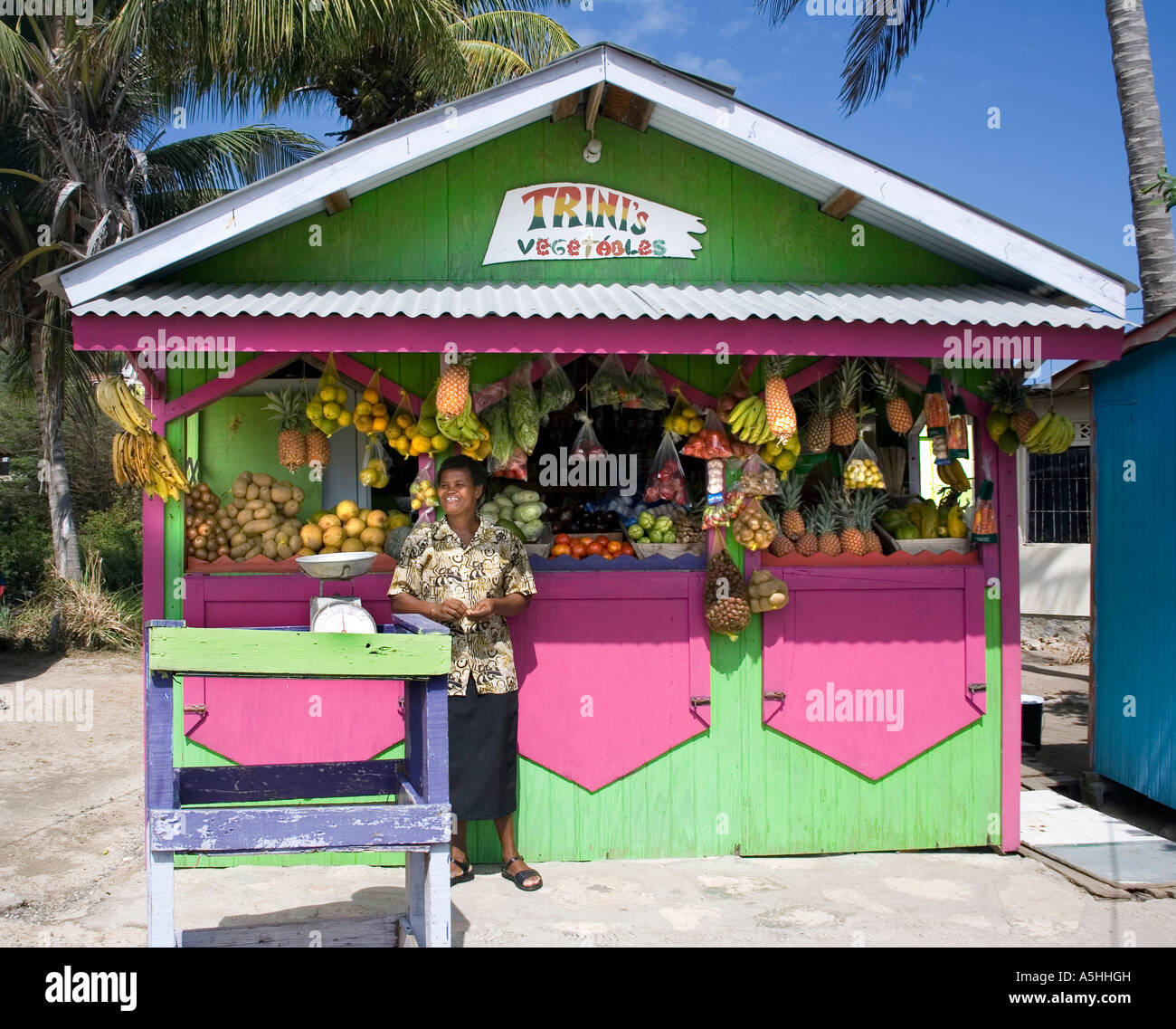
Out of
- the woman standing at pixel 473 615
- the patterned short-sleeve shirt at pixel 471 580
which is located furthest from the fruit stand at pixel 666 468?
the patterned short-sleeve shirt at pixel 471 580

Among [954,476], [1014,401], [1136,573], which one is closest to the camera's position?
[1014,401]

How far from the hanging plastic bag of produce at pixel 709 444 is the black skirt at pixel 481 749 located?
65.5 inches

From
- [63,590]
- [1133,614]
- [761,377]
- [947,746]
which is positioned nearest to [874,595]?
[947,746]

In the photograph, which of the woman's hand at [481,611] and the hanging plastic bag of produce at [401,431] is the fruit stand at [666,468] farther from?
the woman's hand at [481,611]

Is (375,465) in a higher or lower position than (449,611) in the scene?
higher

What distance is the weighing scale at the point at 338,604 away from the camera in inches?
153

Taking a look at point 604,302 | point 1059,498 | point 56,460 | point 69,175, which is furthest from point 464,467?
point 56,460

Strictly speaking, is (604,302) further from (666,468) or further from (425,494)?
(425,494)

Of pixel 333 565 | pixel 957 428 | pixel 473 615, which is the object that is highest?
pixel 957 428

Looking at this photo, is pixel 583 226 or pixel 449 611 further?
pixel 583 226

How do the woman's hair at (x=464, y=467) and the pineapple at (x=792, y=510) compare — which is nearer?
the woman's hair at (x=464, y=467)

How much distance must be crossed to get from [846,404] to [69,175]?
503 inches

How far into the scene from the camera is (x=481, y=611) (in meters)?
4.97

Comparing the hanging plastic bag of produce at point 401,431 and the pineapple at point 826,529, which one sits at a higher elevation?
the hanging plastic bag of produce at point 401,431
